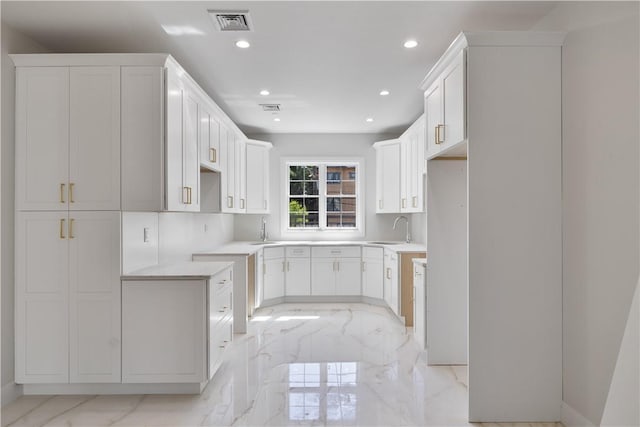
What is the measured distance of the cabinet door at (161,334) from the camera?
8.88 ft

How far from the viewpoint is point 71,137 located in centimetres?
273

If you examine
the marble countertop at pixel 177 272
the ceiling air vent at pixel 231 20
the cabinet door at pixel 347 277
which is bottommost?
the cabinet door at pixel 347 277

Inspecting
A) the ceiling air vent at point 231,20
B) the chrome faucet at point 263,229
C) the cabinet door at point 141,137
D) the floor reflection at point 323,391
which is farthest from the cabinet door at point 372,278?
the ceiling air vent at point 231,20

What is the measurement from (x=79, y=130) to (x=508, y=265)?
2981 millimetres

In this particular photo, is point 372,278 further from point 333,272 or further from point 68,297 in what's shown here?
point 68,297

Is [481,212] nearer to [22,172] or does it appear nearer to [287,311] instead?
[22,172]

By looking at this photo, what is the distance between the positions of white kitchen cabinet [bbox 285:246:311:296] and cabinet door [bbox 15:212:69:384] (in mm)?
3226

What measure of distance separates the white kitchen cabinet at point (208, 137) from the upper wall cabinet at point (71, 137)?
0.92 m

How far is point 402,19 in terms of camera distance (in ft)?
8.82

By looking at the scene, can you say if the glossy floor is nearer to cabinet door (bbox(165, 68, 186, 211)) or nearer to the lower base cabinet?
the lower base cabinet

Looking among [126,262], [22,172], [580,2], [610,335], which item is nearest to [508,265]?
[610,335]

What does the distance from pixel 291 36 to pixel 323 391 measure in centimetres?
261

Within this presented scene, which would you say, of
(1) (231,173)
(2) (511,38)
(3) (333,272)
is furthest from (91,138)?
(3) (333,272)

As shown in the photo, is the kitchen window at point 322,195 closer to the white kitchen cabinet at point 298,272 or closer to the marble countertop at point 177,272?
the white kitchen cabinet at point 298,272
